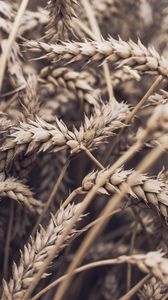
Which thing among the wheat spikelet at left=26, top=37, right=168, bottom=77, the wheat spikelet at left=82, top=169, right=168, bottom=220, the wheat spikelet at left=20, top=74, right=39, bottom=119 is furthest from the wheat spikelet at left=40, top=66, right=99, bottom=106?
the wheat spikelet at left=82, top=169, right=168, bottom=220

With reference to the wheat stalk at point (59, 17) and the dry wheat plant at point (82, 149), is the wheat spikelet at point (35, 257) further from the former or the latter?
the wheat stalk at point (59, 17)

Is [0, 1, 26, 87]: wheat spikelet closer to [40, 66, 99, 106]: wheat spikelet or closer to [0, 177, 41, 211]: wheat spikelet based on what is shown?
[40, 66, 99, 106]: wheat spikelet

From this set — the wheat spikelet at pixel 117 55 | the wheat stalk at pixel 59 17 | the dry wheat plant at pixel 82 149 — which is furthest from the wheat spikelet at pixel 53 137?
the wheat stalk at pixel 59 17

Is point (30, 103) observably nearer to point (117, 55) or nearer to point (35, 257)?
point (117, 55)

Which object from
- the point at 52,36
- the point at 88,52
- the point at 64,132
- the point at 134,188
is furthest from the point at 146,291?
the point at 52,36

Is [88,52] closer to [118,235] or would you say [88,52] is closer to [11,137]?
[11,137]

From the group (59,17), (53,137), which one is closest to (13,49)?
(59,17)

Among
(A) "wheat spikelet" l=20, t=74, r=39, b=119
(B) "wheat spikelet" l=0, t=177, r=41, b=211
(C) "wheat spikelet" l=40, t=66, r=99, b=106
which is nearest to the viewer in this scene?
(B) "wheat spikelet" l=0, t=177, r=41, b=211

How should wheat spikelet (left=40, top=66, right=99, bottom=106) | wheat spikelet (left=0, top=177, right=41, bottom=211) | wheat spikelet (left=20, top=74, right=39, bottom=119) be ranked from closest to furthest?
wheat spikelet (left=0, top=177, right=41, bottom=211), wheat spikelet (left=20, top=74, right=39, bottom=119), wheat spikelet (left=40, top=66, right=99, bottom=106)
